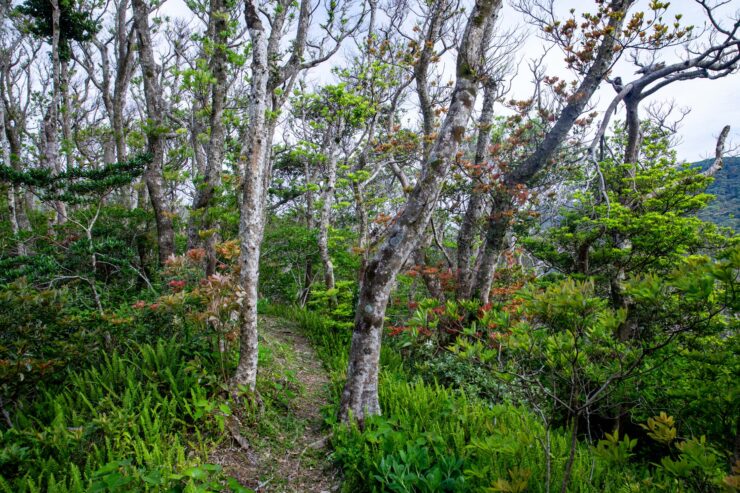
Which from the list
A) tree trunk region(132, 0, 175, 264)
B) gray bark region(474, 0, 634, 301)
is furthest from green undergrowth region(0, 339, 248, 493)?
gray bark region(474, 0, 634, 301)

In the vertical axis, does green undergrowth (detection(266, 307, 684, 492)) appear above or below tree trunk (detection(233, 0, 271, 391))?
below

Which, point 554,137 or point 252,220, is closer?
point 252,220

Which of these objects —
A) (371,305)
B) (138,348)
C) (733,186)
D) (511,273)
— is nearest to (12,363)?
(138,348)

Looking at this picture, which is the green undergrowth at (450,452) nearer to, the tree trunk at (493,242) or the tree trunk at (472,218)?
the tree trunk at (493,242)

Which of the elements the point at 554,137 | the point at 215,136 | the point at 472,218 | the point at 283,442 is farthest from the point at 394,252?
the point at 472,218

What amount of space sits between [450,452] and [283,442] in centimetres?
180

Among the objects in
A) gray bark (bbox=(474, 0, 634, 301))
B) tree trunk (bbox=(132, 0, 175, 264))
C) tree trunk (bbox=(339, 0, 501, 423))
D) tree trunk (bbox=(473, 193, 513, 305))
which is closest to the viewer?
tree trunk (bbox=(339, 0, 501, 423))

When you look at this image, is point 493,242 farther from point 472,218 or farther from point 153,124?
point 153,124

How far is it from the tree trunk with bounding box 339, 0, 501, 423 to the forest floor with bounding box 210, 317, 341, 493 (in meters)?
0.53

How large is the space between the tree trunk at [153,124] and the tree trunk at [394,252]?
201 inches

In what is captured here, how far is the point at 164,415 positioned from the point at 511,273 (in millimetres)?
7488

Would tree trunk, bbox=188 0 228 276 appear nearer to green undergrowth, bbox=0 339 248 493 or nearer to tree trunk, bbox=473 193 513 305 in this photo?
green undergrowth, bbox=0 339 248 493

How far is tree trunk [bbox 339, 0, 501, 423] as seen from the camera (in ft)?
12.3

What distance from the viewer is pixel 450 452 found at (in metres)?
3.17
